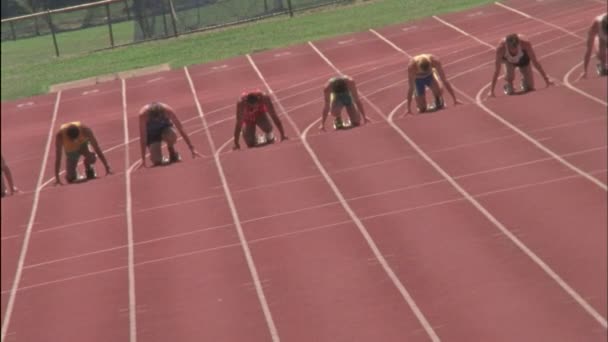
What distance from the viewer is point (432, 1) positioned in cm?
3750

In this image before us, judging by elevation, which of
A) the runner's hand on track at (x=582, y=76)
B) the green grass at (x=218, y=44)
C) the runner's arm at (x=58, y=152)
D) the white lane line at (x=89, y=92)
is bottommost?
the green grass at (x=218, y=44)

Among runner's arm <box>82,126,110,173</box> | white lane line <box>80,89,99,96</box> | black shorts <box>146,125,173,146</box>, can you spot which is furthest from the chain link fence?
runner's arm <box>82,126,110,173</box>

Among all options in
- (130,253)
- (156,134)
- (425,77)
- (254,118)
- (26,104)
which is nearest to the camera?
(130,253)

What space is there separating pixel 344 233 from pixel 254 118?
490 cm

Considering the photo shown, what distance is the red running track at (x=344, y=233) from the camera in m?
15.1

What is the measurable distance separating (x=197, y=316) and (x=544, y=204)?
14.4ft

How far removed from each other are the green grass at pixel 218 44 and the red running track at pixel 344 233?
29.7ft

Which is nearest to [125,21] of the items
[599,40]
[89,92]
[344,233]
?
[89,92]

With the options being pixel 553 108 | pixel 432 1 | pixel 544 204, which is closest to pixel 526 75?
pixel 553 108

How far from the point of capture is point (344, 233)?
17969 millimetres

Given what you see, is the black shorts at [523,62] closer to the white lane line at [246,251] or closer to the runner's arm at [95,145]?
the white lane line at [246,251]

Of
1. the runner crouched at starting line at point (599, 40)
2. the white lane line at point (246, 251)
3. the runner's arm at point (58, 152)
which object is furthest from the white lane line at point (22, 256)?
the runner crouched at starting line at point (599, 40)

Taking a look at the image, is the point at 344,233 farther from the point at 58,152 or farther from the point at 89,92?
the point at 89,92

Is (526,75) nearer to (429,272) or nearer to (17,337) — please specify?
(429,272)
